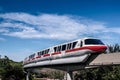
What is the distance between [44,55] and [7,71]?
135ft

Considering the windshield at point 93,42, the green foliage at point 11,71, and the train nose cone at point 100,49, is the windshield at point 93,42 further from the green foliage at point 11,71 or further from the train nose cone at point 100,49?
the green foliage at point 11,71

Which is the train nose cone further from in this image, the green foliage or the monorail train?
the green foliage

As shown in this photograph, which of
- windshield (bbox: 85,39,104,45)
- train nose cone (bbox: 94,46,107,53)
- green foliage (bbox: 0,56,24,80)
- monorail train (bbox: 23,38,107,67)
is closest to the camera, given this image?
train nose cone (bbox: 94,46,107,53)

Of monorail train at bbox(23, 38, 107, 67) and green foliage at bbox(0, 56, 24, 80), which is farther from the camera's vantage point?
green foliage at bbox(0, 56, 24, 80)

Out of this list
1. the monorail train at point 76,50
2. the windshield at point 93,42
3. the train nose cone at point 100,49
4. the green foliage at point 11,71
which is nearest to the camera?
the train nose cone at point 100,49

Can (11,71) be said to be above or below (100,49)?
above

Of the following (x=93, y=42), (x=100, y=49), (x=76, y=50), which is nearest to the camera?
(x=100, y=49)

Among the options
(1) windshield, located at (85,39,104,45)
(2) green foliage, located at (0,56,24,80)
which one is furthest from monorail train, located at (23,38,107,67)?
(2) green foliage, located at (0,56,24,80)

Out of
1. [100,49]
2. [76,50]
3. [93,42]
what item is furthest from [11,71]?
[100,49]

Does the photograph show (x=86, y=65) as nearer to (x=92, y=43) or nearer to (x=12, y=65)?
(x=92, y=43)

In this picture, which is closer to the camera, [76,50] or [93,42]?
[93,42]

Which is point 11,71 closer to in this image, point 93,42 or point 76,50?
point 76,50

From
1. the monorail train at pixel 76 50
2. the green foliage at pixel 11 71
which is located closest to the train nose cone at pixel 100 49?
the monorail train at pixel 76 50

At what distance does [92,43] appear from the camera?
31.9m
